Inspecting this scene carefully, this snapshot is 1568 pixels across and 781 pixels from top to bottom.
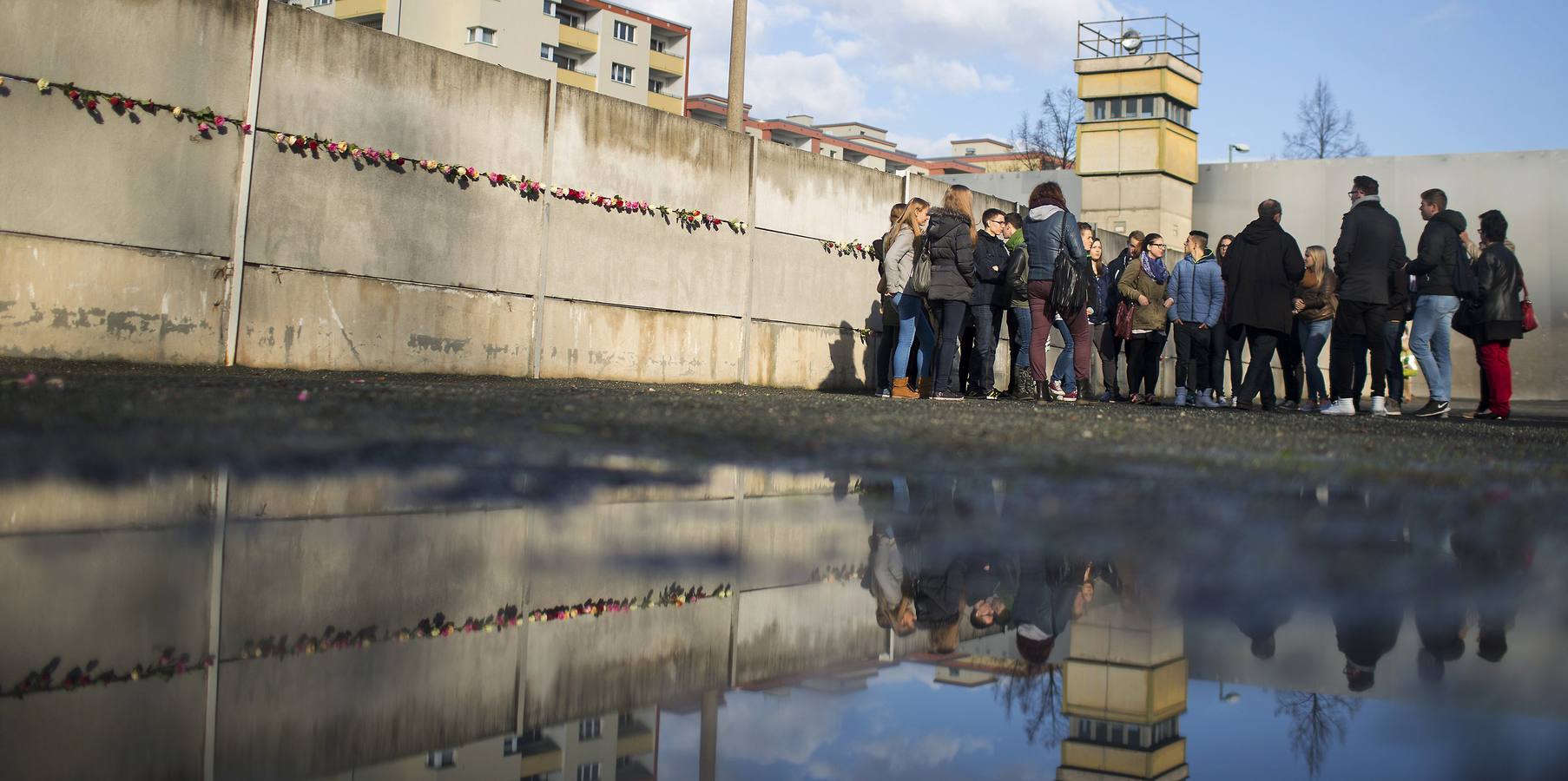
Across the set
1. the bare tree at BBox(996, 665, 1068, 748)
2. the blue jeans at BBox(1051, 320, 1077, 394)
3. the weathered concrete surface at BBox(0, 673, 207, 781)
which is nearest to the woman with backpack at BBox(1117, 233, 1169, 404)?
the blue jeans at BBox(1051, 320, 1077, 394)

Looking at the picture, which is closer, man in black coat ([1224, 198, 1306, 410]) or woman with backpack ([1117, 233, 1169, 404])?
man in black coat ([1224, 198, 1306, 410])

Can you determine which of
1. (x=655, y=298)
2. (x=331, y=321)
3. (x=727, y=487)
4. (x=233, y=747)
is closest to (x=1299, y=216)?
(x=655, y=298)

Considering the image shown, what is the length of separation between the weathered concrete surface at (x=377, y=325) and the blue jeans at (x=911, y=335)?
3.38 meters

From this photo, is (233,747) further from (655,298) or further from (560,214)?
(655,298)

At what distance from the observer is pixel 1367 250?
13602 millimetres

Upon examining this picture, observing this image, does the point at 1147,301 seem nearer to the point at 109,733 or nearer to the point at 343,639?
the point at 343,639

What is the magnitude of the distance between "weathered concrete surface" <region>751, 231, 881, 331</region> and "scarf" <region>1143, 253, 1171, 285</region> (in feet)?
11.5

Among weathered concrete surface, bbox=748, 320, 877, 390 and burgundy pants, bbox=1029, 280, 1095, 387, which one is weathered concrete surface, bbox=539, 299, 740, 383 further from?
burgundy pants, bbox=1029, 280, 1095, 387

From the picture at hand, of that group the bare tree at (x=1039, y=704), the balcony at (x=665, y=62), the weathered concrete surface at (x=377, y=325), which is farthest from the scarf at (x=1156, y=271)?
the balcony at (x=665, y=62)

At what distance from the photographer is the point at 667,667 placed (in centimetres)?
177

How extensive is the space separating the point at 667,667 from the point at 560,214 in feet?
38.5

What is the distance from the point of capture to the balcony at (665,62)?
101938 mm

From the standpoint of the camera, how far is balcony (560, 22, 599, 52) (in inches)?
3723

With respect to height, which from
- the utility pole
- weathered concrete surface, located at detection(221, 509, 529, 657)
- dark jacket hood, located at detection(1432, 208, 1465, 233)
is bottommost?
weathered concrete surface, located at detection(221, 509, 529, 657)
